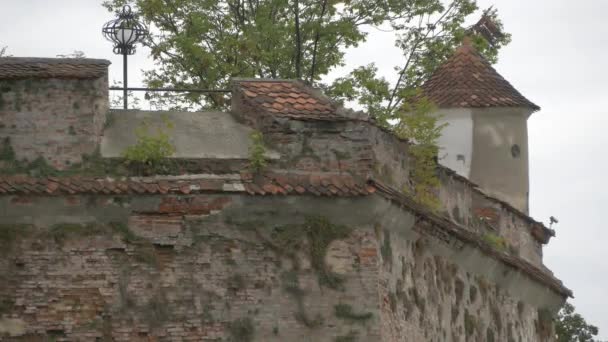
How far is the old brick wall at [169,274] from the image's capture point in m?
27.0

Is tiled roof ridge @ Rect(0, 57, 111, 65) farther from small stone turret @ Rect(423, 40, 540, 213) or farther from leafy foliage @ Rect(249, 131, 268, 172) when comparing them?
small stone turret @ Rect(423, 40, 540, 213)

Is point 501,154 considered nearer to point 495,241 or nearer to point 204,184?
point 495,241

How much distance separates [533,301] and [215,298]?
8.12 m

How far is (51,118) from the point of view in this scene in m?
27.7

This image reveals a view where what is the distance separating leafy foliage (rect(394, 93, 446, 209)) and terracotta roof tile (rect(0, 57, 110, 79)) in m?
4.46

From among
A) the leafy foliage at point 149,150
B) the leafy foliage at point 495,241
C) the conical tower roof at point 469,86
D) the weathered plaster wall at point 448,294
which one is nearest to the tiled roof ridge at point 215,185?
the leafy foliage at point 149,150

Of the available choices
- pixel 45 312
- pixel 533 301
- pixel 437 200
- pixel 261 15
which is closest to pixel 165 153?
pixel 45 312

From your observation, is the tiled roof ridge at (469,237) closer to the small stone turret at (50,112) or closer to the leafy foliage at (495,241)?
the leafy foliage at (495,241)

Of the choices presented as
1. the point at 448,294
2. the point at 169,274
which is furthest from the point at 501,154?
the point at 169,274

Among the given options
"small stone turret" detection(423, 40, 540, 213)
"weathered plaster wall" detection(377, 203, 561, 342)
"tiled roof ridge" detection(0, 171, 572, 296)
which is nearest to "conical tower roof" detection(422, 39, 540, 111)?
"small stone turret" detection(423, 40, 540, 213)

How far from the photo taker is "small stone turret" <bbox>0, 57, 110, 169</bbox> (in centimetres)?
2756

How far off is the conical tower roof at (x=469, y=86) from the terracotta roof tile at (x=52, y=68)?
938 centimetres

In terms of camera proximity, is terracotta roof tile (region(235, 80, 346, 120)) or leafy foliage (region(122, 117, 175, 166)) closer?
leafy foliage (region(122, 117, 175, 166))

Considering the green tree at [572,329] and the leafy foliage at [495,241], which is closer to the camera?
the leafy foliage at [495,241]
